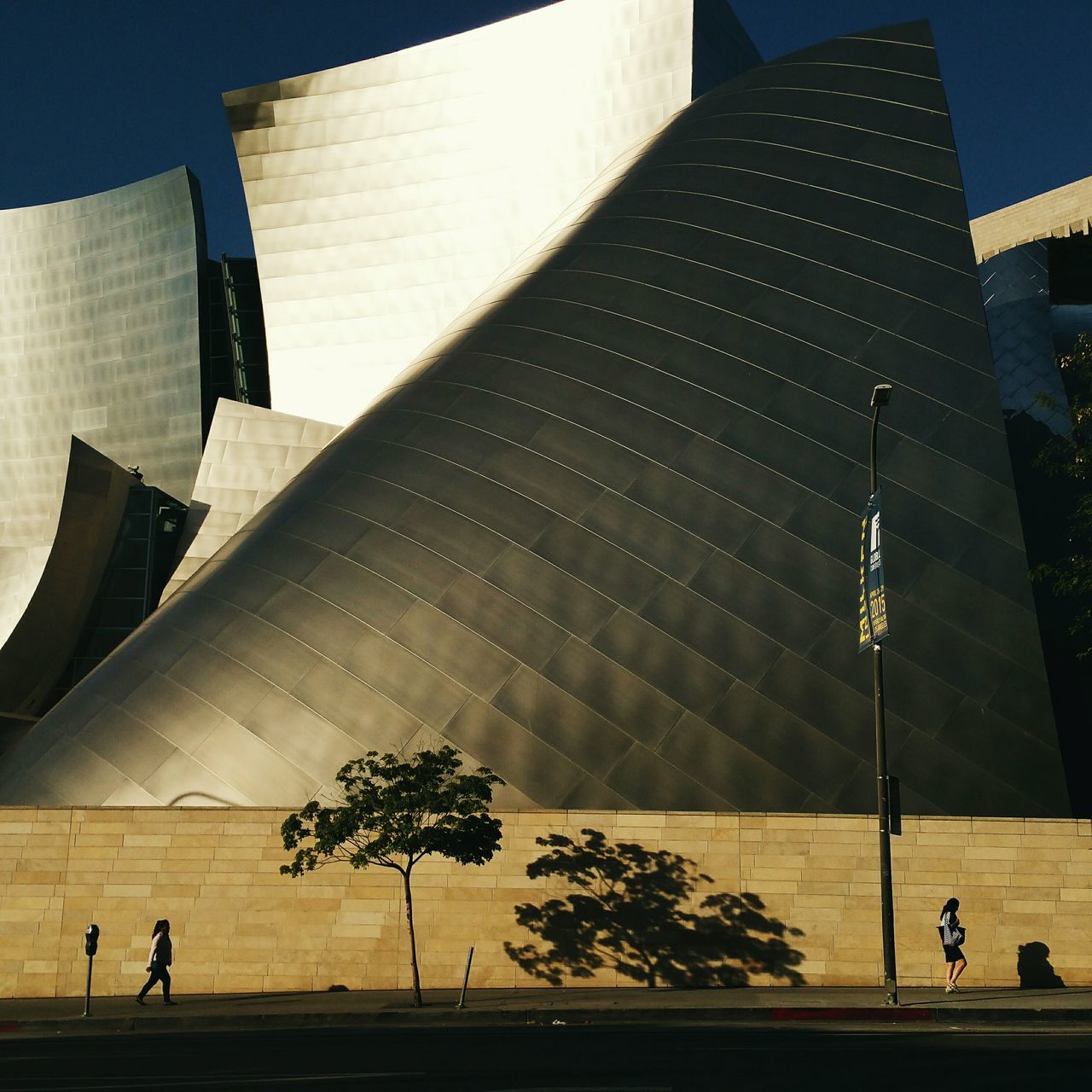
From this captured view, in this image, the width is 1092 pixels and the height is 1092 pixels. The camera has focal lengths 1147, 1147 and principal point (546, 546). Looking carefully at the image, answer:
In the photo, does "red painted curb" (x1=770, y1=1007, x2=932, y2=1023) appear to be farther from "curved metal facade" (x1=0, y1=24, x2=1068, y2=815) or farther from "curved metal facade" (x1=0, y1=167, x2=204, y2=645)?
"curved metal facade" (x1=0, y1=167, x2=204, y2=645)

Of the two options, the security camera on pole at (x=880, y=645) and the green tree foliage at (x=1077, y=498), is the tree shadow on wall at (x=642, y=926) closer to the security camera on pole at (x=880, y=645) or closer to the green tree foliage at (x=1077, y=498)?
the security camera on pole at (x=880, y=645)

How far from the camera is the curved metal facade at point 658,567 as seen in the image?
1991 cm

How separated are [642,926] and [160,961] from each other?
25.2 ft

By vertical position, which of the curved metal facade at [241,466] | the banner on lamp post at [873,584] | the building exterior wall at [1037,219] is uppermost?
the building exterior wall at [1037,219]

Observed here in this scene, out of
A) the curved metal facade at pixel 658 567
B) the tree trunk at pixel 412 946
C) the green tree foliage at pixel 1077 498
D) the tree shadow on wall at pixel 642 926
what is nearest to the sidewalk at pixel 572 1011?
the tree trunk at pixel 412 946

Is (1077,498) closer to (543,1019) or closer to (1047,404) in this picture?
(1047,404)

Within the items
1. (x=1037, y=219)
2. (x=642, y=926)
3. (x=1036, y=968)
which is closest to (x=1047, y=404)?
(x=1036, y=968)

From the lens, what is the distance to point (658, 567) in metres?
21.4

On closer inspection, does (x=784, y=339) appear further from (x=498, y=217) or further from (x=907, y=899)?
(x=498, y=217)

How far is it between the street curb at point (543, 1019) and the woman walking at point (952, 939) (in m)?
1.62

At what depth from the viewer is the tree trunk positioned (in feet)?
56.2

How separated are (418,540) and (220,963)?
827cm

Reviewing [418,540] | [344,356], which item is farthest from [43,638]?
[418,540]

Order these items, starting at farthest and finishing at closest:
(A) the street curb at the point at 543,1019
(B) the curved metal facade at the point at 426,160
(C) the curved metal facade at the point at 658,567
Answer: (B) the curved metal facade at the point at 426,160 < (C) the curved metal facade at the point at 658,567 < (A) the street curb at the point at 543,1019
